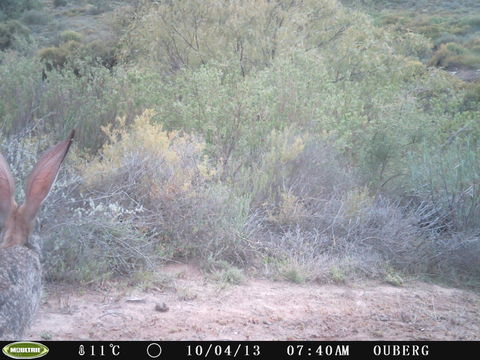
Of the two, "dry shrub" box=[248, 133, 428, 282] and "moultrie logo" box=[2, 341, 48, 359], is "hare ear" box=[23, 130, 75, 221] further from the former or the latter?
"dry shrub" box=[248, 133, 428, 282]

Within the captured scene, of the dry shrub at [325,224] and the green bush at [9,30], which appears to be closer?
the dry shrub at [325,224]

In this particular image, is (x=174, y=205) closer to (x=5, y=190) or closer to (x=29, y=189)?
(x=29, y=189)

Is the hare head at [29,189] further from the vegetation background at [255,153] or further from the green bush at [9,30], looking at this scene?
the green bush at [9,30]

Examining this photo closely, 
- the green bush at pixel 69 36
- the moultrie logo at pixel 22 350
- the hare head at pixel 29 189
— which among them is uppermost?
the hare head at pixel 29 189

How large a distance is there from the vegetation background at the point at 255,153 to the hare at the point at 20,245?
4.38 feet

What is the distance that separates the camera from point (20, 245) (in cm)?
334

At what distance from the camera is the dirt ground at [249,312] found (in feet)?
15.4

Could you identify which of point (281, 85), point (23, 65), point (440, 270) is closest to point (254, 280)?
point (440, 270)

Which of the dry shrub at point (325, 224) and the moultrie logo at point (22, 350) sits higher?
the moultrie logo at point (22, 350)

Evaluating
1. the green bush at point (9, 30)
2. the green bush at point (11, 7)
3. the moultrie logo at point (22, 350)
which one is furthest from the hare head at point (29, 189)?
the green bush at point (11, 7)

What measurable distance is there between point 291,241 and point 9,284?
3994 mm

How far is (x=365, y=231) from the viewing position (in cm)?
718

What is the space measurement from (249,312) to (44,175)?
2.75 metres

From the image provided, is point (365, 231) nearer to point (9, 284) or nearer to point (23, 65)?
point (9, 284)
